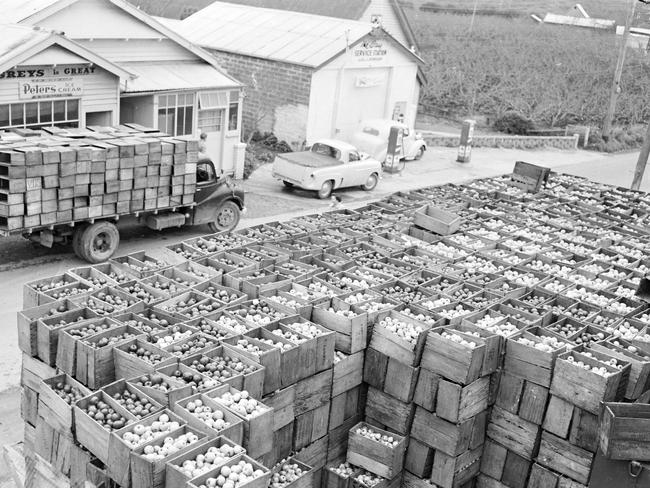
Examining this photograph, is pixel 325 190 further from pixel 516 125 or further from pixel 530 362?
pixel 516 125

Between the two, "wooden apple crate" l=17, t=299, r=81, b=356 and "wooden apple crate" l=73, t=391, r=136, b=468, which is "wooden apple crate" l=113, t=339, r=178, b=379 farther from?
"wooden apple crate" l=17, t=299, r=81, b=356

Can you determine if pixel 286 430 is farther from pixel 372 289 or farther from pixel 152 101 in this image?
pixel 152 101

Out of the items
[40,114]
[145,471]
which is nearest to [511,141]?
[40,114]

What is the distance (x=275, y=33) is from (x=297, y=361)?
80.5ft

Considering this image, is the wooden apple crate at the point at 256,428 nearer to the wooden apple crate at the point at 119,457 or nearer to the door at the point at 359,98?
the wooden apple crate at the point at 119,457

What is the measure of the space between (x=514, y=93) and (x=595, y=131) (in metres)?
8.02

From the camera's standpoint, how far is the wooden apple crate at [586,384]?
8453 mm

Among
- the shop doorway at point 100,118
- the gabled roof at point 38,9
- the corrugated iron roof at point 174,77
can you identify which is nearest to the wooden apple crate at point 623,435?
the shop doorway at point 100,118

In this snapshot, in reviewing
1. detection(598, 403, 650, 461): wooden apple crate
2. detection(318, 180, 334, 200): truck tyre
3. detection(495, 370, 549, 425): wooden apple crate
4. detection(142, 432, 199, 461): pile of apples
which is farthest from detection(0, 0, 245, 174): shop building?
detection(598, 403, 650, 461): wooden apple crate

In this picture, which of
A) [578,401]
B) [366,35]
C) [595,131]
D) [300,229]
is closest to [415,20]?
[595,131]

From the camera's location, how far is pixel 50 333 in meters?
8.27

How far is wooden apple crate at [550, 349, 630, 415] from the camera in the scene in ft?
27.7

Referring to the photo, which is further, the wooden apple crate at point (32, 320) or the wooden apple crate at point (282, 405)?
the wooden apple crate at point (32, 320)

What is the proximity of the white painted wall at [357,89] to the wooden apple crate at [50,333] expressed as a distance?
2030cm
